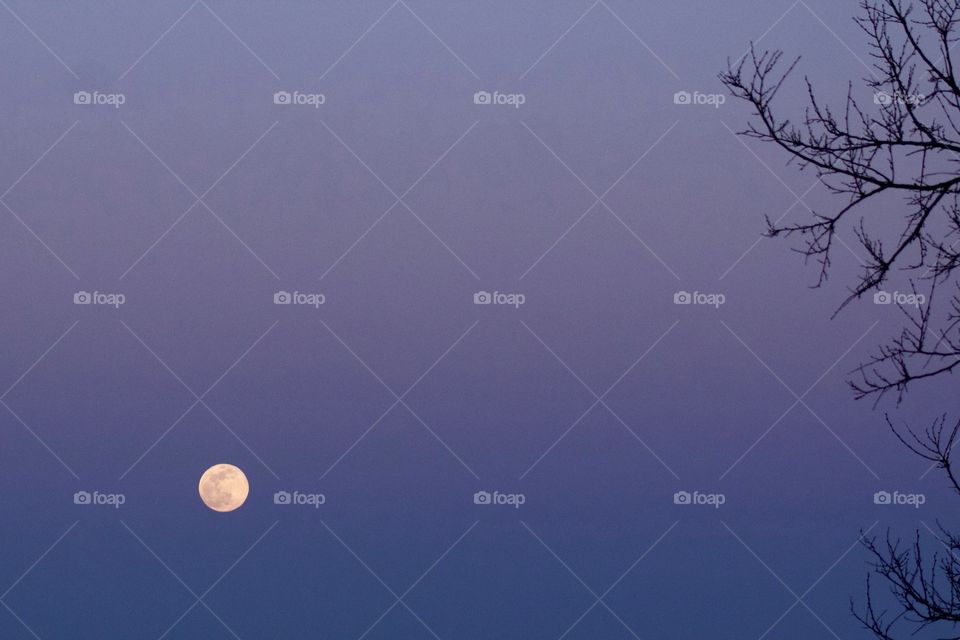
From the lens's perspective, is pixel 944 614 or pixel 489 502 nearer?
pixel 944 614

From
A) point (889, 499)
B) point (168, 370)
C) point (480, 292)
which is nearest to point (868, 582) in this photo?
point (889, 499)

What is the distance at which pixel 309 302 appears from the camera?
1031 cm

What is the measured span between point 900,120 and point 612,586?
5.36 metres

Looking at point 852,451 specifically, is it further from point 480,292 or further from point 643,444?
point 480,292

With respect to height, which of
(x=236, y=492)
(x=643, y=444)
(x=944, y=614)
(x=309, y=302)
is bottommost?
(x=944, y=614)

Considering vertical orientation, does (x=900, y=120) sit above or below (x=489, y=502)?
above

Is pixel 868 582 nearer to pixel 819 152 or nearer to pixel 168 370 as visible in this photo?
pixel 819 152

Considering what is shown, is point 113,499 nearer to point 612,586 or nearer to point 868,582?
point 612,586

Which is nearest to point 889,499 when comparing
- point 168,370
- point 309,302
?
point 309,302

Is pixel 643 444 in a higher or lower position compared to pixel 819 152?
lower

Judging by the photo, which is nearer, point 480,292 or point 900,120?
point 900,120

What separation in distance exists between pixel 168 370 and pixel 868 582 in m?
7.01

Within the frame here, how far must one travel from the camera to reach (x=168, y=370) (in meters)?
10.3

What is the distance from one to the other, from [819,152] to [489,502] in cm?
481
